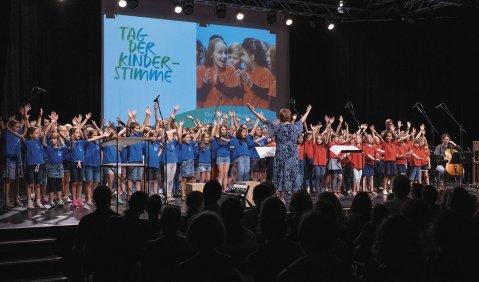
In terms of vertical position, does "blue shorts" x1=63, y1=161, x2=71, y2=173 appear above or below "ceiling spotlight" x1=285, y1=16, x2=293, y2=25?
below

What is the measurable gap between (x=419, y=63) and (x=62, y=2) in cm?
1119

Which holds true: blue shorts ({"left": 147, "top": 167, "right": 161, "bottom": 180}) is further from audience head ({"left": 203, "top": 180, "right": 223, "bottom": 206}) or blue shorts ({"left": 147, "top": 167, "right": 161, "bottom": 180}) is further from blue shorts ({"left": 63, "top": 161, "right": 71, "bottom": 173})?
audience head ({"left": 203, "top": 180, "right": 223, "bottom": 206})

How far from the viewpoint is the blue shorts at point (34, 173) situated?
914 cm

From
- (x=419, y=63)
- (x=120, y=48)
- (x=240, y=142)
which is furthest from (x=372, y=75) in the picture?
Result: (x=120, y=48)

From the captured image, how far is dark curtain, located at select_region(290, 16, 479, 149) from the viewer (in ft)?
55.2

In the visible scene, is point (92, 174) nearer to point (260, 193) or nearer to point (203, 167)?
point (203, 167)

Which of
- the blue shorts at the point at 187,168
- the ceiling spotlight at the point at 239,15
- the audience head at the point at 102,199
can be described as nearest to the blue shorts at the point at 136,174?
the blue shorts at the point at 187,168

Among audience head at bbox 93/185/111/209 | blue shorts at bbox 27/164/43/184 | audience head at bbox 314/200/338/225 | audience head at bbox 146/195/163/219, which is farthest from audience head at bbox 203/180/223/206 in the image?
blue shorts at bbox 27/164/43/184

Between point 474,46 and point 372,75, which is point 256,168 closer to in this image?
point 372,75

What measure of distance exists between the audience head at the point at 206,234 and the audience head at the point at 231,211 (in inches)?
40.5

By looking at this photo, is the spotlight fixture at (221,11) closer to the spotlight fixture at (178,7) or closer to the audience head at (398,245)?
the spotlight fixture at (178,7)

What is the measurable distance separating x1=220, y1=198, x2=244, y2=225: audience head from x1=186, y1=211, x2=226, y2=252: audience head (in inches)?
40.5

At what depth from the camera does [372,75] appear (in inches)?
685

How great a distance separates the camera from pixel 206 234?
8.41 ft
